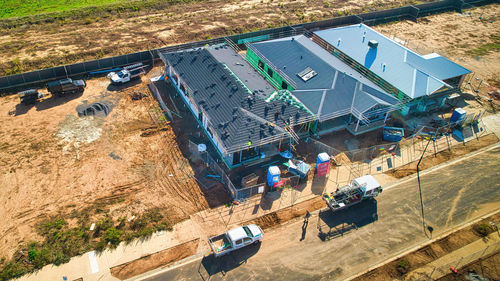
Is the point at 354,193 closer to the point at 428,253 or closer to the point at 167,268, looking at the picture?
the point at 428,253

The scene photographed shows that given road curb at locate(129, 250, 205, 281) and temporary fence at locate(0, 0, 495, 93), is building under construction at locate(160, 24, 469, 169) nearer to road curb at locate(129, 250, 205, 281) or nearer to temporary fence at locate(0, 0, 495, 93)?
temporary fence at locate(0, 0, 495, 93)

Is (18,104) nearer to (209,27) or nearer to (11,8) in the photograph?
(209,27)

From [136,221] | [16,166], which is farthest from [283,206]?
[16,166]

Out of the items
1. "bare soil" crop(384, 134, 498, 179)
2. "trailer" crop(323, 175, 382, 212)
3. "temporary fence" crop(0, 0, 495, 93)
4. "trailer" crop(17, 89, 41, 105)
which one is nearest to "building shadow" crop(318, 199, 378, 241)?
"trailer" crop(323, 175, 382, 212)

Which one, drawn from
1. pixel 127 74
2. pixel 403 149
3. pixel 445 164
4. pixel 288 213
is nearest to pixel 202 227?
pixel 288 213

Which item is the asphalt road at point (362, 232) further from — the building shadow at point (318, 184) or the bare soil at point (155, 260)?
the building shadow at point (318, 184)

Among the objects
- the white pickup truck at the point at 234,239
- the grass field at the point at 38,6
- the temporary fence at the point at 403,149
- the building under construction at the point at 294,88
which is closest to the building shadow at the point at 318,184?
the temporary fence at the point at 403,149
